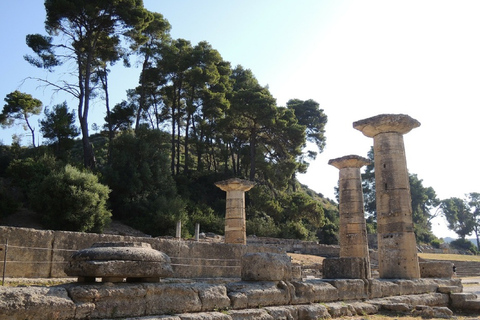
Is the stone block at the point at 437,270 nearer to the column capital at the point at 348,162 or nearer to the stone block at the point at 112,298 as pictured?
the column capital at the point at 348,162

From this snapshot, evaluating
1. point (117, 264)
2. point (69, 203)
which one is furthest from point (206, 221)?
point (117, 264)

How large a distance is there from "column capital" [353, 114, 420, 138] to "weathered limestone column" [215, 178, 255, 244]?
6.38m

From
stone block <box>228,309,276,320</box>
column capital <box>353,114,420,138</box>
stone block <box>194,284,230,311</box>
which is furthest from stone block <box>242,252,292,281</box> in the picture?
column capital <box>353,114,420,138</box>

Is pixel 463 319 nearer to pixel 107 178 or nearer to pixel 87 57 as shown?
pixel 107 178

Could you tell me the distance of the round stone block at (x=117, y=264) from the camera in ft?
16.8

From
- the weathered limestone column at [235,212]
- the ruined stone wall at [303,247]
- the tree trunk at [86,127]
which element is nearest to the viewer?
the weathered limestone column at [235,212]

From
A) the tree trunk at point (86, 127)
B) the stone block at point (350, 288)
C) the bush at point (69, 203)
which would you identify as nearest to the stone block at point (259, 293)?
the stone block at point (350, 288)

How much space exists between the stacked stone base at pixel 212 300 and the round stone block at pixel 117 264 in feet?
0.48

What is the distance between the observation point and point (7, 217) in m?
21.4

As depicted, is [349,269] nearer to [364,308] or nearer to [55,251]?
[364,308]

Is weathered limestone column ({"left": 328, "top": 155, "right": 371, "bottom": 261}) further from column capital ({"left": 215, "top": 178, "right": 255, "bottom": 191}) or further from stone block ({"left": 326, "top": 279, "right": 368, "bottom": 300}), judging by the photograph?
stone block ({"left": 326, "top": 279, "right": 368, "bottom": 300})

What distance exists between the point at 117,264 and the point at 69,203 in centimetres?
1610

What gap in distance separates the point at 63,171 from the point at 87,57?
1018 centimetres

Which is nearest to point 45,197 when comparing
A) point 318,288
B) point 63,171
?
point 63,171
